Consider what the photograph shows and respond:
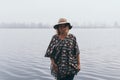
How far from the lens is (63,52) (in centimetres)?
718

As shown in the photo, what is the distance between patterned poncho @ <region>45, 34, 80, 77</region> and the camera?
7.15m

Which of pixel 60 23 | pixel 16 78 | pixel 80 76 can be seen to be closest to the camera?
pixel 60 23

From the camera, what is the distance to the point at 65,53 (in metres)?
7.18

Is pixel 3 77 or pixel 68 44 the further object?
pixel 3 77

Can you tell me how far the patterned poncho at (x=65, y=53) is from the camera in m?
7.15

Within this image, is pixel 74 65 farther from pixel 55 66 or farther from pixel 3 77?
pixel 3 77

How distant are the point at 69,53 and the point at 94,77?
29.3 ft

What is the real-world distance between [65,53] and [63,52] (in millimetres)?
60

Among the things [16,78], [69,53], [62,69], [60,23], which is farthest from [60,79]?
[16,78]

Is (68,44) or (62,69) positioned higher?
(68,44)

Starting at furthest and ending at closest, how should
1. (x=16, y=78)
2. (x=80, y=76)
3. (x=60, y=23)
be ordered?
(x=80, y=76), (x=16, y=78), (x=60, y=23)

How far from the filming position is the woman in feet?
23.4

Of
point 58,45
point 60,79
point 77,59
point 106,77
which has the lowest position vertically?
point 106,77

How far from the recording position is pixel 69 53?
23.6 feet
